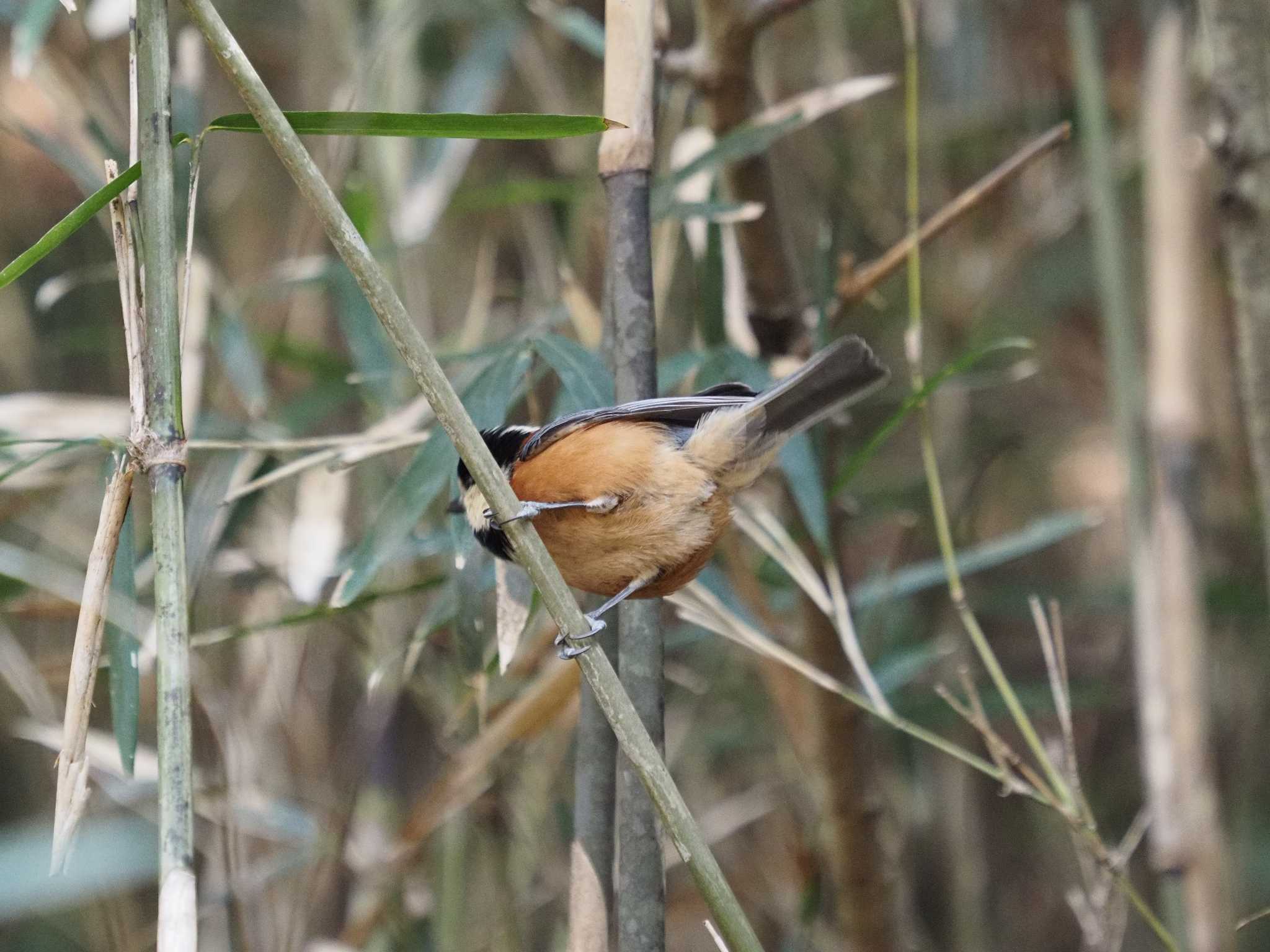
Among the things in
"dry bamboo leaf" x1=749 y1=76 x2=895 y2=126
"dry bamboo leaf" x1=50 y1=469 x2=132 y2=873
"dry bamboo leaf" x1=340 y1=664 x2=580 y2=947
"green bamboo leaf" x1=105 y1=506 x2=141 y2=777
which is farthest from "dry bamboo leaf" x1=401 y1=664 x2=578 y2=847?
"dry bamboo leaf" x1=749 y1=76 x2=895 y2=126

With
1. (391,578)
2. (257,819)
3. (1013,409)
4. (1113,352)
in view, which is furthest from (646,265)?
(1013,409)

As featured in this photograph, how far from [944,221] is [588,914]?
4.01ft

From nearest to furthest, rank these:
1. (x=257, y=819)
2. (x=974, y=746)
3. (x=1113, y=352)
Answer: (x=1113, y=352), (x=257, y=819), (x=974, y=746)

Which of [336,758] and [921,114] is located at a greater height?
[921,114]

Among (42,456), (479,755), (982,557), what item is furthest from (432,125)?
(982,557)

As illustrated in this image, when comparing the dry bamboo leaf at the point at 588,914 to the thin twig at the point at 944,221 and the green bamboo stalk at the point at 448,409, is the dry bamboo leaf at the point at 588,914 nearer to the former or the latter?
the green bamboo stalk at the point at 448,409

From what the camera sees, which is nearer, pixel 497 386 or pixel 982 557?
pixel 497 386

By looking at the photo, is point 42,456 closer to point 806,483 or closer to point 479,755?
point 479,755

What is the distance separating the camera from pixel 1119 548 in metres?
3.95

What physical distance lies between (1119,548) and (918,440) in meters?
0.76

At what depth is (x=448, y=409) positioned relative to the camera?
109 cm

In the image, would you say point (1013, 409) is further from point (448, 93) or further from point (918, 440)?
point (448, 93)

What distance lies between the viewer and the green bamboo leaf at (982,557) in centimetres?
221

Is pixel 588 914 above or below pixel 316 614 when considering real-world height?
below
